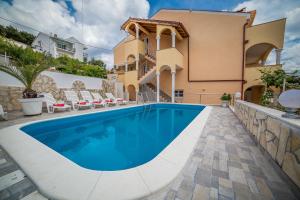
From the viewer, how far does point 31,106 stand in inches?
237

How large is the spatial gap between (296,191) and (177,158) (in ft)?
4.97

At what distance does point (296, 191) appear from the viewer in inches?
62.7

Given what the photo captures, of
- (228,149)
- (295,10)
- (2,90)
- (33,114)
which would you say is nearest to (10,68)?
(2,90)

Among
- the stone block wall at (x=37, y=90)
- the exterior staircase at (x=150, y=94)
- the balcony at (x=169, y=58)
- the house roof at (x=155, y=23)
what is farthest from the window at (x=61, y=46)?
the balcony at (x=169, y=58)

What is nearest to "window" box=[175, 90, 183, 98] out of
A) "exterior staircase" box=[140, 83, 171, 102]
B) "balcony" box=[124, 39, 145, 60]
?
"exterior staircase" box=[140, 83, 171, 102]

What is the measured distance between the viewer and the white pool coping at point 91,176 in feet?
4.94

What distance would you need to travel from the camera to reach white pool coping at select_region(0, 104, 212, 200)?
1507 mm

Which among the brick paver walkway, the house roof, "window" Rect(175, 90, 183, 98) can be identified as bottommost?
the brick paver walkway

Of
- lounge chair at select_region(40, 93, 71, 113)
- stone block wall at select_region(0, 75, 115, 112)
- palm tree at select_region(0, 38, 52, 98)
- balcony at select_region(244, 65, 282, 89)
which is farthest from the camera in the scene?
balcony at select_region(244, 65, 282, 89)

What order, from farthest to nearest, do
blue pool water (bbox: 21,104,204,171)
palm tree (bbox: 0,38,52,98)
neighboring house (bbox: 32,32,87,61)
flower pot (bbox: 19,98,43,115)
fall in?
1. neighboring house (bbox: 32,32,87,61)
2. palm tree (bbox: 0,38,52,98)
3. flower pot (bbox: 19,98,43,115)
4. blue pool water (bbox: 21,104,204,171)

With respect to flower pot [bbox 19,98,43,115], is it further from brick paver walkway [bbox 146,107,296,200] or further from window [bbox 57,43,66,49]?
window [bbox 57,43,66,49]

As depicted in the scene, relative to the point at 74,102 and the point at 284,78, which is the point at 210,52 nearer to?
the point at 284,78

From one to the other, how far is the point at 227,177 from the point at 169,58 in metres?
10.8

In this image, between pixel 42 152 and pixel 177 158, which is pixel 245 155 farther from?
pixel 42 152
